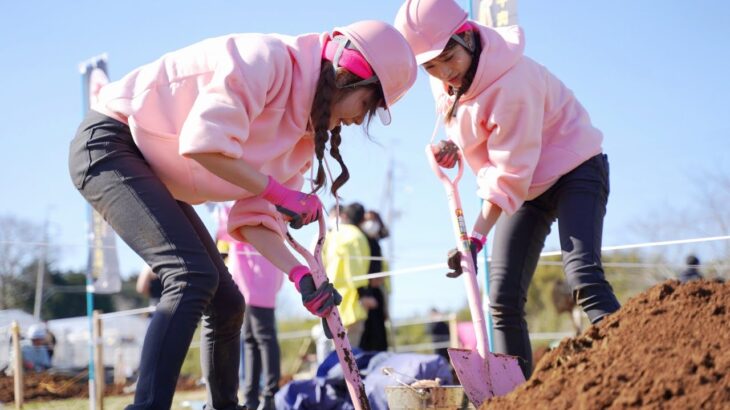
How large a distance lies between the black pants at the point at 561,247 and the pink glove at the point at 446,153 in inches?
14.4

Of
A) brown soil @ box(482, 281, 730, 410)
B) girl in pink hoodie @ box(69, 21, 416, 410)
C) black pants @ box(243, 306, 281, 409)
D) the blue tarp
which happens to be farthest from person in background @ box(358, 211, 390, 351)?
brown soil @ box(482, 281, 730, 410)

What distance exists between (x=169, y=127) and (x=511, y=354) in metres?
1.73

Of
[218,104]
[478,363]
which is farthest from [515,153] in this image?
[218,104]

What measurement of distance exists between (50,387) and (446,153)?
24.0 feet

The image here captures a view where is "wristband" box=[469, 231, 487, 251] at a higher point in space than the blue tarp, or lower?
higher

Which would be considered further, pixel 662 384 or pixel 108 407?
pixel 108 407

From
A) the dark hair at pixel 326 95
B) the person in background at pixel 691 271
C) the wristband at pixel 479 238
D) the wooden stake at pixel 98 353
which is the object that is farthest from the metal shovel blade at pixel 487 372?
the person in background at pixel 691 271

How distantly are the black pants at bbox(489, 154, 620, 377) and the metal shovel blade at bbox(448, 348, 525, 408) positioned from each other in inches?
10.9

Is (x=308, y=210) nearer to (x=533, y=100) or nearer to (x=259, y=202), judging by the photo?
(x=259, y=202)

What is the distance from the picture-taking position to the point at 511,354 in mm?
3709

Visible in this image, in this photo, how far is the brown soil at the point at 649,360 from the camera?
2096mm

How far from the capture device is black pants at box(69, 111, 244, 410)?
264cm

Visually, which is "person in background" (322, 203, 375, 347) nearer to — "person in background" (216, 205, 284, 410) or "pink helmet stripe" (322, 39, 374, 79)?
"person in background" (216, 205, 284, 410)

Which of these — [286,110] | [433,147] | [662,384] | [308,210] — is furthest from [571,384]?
[433,147]
